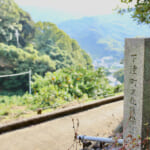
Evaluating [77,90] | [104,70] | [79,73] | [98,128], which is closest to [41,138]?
[98,128]

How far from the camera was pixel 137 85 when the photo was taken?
76.1 inches

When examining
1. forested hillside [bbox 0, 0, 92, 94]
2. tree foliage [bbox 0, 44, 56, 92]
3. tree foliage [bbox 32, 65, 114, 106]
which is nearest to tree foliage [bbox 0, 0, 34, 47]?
forested hillside [bbox 0, 0, 92, 94]

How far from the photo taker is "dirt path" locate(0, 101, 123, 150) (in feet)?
9.02

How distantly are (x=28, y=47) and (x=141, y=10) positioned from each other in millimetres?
20281

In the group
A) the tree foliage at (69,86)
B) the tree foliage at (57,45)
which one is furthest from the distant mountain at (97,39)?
the tree foliage at (69,86)

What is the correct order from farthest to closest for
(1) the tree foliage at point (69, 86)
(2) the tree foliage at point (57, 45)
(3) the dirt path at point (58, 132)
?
(2) the tree foliage at point (57, 45), (1) the tree foliage at point (69, 86), (3) the dirt path at point (58, 132)

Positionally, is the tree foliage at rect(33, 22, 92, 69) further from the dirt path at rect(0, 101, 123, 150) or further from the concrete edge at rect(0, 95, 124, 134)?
the dirt path at rect(0, 101, 123, 150)

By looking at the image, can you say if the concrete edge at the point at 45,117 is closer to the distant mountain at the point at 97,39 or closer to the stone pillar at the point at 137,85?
the stone pillar at the point at 137,85

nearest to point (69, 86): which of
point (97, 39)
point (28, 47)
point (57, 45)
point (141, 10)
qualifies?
point (141, 10)

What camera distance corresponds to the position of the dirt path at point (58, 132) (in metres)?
2.75

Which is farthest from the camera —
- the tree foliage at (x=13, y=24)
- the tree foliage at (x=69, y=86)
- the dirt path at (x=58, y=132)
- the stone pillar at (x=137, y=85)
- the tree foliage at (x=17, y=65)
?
the tree foliage at (x=13, y=24)

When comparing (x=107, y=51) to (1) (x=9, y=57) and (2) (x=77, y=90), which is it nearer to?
(1) (x=9, y=57)

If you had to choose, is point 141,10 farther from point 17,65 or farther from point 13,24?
point 13,24

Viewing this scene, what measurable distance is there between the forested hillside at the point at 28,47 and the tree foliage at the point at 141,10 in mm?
16303
